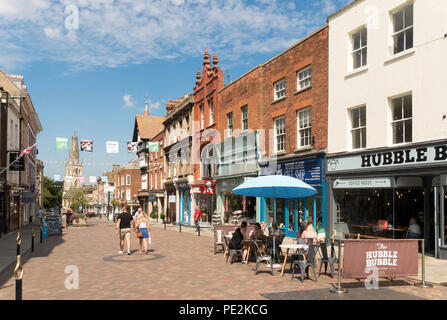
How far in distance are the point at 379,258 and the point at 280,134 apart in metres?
15.0

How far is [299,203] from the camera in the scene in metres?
22.0

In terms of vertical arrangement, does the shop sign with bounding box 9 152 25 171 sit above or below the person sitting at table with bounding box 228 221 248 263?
above

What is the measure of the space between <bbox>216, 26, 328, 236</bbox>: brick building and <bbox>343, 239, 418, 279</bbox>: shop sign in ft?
33.7

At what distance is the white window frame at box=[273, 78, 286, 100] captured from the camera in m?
23.4

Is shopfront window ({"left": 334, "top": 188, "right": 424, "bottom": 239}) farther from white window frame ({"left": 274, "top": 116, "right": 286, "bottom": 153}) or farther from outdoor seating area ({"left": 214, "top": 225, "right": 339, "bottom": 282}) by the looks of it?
white window frame ({"left": 274, "top": 116, "right": 286, "bottom": 153})

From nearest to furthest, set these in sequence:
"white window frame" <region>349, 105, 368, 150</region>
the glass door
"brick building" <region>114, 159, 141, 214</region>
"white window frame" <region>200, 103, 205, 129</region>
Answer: "white window frame" <region>349, 105, 368, 150</region> → the glass door → "white window frame" <region>200, 103, 205, 129</region> → "brick building" <region>114, 159, 141, 214</region>

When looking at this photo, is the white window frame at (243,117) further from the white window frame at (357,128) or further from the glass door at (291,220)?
the white window frame at (357,128)

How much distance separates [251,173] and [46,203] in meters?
83.0

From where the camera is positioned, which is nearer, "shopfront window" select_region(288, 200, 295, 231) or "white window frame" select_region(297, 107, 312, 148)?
"white window frame" select_region(297, 107, 312, 148)

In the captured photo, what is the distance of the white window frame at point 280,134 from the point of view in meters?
23.3

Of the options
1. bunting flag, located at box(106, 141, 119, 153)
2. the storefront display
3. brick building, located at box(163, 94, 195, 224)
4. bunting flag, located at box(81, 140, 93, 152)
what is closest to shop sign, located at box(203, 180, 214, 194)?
brick building, located at box(163, 94, 195, 224)

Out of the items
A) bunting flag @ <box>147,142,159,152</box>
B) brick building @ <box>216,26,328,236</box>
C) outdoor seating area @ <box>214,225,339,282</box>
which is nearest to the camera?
outdoor seating area @ <box>214,225,339,282</box>

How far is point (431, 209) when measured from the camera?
14.8 metres

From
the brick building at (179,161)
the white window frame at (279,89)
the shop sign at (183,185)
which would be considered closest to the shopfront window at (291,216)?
the white window frame at (279,89)
